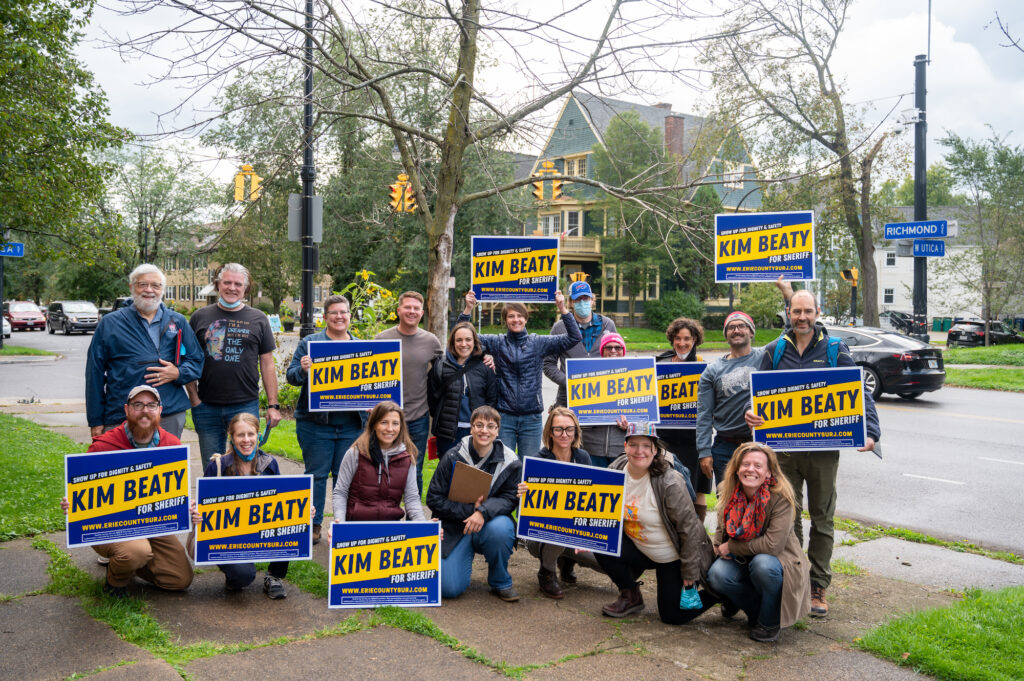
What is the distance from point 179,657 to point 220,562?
895 millimetres

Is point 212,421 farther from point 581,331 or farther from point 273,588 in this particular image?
point 581,331

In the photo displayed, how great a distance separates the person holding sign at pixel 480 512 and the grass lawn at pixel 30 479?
3510 mm

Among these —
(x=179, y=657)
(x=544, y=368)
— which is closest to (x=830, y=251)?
(x=544, y=368)

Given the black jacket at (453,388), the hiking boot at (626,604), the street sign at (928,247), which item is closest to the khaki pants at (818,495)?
the hiking boot at (626,604)

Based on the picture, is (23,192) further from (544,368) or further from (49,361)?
(49,361)

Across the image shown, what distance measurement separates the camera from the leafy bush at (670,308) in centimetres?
4432

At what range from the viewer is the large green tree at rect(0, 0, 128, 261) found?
31.5ft

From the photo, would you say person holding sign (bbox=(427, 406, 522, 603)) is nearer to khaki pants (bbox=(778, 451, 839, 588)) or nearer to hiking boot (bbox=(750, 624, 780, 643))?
hiking boot (bbox=(750, 624, 780, 643))

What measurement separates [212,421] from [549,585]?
2.76 meters

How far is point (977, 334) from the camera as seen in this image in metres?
36.4

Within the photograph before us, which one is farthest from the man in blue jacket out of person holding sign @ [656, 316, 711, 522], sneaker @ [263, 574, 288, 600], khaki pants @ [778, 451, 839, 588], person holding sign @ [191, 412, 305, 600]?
khaki pants @ [778, 451, 839, 588]

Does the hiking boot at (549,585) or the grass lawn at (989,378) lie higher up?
the grass lawn at (989,378)

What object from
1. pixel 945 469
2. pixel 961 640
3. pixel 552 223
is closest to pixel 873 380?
pixel 945 469

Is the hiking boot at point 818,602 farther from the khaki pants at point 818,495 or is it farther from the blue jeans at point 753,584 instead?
the blue jeans at point 753,584
